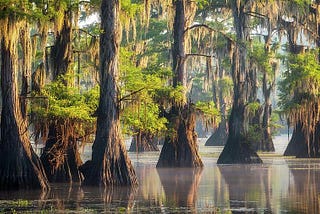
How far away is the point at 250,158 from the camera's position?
41625 mm

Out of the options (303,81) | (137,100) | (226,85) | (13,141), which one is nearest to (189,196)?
(13,141)

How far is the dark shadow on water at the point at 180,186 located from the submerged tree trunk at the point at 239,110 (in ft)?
19.2

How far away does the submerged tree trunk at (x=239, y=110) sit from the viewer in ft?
138

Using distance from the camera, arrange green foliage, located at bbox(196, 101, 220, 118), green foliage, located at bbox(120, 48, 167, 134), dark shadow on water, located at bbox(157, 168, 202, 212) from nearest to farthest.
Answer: dark shadow on water, located at bbox(157, 168, 202, 212) → green foliage, located at bbox(120, 48, 167, 134) → green foliage, located at bbox(196, 101, 220, 118)

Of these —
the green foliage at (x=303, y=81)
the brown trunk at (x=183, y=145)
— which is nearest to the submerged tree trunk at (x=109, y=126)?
the brown trunk at (x=183, y=145)

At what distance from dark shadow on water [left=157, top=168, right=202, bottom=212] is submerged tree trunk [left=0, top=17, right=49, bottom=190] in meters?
4.18

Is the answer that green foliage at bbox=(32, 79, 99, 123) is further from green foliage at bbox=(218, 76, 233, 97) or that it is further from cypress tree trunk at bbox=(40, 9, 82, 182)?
green foliage at bbox=(218, 76, 233, 97)

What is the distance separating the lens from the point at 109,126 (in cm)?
2592

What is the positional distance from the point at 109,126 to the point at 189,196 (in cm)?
460

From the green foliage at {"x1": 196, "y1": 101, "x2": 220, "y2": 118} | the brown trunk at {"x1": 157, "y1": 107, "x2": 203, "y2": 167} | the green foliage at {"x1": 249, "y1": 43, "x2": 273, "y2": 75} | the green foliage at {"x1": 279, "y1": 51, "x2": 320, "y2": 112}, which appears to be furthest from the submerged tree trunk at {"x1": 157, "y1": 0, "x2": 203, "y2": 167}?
the green foliage at {"x1": 249, "y1": 43, "x2": 273, "y2": 75}

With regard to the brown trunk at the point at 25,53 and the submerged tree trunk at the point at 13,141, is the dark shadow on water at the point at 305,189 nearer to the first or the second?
the submerged tree trunk at the point at 13,141

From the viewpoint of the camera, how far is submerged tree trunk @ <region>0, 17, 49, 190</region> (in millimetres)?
23438

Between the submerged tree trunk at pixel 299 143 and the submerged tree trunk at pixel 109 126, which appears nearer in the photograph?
the submerged tree trunk at pixel 109 126

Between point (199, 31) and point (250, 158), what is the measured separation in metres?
7.74
